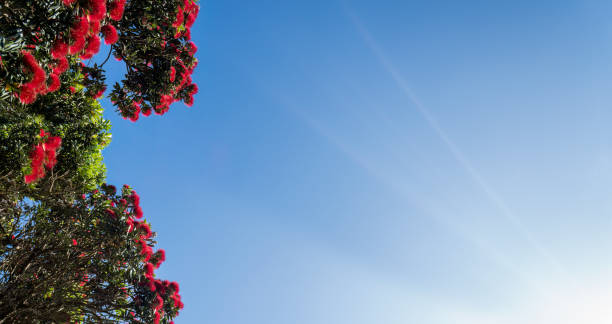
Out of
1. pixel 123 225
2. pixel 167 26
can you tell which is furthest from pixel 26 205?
pixel 167 26

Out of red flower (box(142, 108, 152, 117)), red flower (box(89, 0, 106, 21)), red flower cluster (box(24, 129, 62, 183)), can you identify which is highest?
red flower (box(142, 108, 152, 117))

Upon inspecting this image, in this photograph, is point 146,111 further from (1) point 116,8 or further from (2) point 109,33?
(1) point 116,8

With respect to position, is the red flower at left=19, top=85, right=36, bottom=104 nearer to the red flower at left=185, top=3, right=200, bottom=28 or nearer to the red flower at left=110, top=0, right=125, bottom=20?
the red flower at left=110, top=0, right=125, bottom=20

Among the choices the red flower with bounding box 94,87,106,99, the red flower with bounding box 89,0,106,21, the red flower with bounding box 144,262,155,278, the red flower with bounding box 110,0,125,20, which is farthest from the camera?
the red flower with bounding box 144,262,155,278

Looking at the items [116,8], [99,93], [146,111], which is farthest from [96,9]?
[146,111]

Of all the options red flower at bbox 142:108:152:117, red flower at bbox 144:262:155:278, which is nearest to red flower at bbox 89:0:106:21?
red flower at bbox 142:108:152:117

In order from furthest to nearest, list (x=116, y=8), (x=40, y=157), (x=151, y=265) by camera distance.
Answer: (x=151, y=265) → (x=40, y=157) → (x=116, y=8)

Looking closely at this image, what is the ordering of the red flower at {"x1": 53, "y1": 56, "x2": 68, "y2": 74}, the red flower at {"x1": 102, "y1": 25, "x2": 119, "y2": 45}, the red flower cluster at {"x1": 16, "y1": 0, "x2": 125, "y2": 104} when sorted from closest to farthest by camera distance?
the red flower cluster at {"x1": 16, "y1": 0, "x2": 125, "y2": 104} → the red flower at {"x1": 53, "y1": 56, "x2": 68, "y2": 74} → the red flower at {"x1": 102, "y1": 25, "x2": 119, "y2": 45}

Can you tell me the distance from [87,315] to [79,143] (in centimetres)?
483

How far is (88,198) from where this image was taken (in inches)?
374

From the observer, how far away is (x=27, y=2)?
4254 mm

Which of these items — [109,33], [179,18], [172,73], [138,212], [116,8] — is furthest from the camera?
[138,212]

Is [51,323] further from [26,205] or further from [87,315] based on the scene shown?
[26,205]

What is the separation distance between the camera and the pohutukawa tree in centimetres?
775
